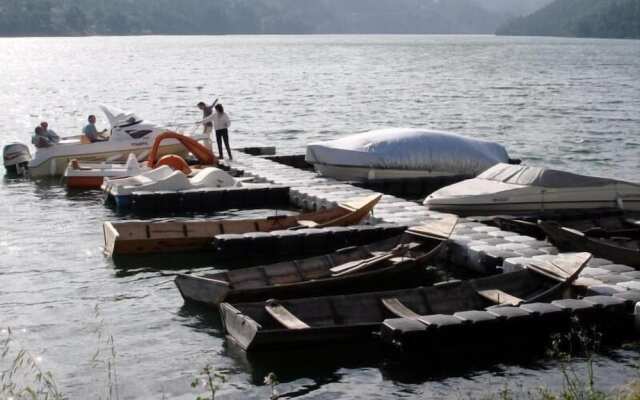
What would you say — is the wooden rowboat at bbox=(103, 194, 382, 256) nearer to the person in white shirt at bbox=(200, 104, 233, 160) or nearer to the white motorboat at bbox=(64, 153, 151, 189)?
the white motorboat at bbox=(64, 153, 151, 189)

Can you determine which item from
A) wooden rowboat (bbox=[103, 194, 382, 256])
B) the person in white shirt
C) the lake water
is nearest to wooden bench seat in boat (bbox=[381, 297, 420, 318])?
the lake water

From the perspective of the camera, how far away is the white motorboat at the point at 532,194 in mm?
24062

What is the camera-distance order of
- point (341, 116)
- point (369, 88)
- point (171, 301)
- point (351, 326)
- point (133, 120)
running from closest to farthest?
point (351, 326), point (171, 301), point (133, 120), point (341, 116), point (369, 88)

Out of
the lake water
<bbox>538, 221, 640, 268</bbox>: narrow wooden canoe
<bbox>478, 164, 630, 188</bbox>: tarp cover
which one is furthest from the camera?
<bbox>478, 164, 630, 188</bbox>: tarp cover

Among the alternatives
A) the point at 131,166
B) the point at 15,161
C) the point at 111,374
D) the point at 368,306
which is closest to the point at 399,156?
the point at 131,166

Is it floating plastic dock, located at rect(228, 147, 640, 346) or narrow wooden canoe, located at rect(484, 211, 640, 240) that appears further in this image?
narrow wooden canoe, located at rect(484, 211, 640, 240)

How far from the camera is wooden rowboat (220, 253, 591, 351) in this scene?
14.3m

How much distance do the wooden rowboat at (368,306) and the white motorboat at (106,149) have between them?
64.0 ft

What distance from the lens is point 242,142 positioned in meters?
48.3

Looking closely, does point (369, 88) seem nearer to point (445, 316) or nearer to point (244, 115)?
point (244, 115)

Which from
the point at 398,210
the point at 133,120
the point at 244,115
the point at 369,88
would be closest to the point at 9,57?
the point at 369,88

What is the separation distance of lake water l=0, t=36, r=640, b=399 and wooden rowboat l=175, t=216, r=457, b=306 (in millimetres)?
630

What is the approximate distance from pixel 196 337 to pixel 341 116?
47.6 m

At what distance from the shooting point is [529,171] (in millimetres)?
24891
